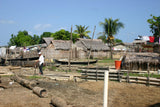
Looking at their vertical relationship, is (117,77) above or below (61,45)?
below

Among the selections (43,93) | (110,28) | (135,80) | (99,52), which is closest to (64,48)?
(99,52)

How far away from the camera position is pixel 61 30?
38.2 metres

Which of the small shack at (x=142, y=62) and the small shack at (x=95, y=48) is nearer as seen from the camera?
the small shack at (x=142, y=62)

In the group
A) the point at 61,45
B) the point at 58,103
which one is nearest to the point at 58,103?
the point at 58,103

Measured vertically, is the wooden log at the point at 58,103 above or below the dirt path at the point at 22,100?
above

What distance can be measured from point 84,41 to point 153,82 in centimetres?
2586

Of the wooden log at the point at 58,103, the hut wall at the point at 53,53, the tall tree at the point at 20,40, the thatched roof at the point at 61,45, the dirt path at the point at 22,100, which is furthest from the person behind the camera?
the tall tree at the point at 20,40

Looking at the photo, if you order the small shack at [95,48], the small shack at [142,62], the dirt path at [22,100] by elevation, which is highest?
the small shack at [95,48]

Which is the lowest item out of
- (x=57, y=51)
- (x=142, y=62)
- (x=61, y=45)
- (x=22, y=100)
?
(x=22, y=100)

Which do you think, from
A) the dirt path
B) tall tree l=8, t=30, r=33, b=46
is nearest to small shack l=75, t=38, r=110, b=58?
tall tree l=8, t=30, r=33, b=46

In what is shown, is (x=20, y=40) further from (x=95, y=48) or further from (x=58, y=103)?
(x=58, y=103)

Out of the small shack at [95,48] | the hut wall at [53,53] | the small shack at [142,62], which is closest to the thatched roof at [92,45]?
the small shack at [95,48]

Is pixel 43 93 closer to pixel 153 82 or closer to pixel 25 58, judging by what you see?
pixel 153 82

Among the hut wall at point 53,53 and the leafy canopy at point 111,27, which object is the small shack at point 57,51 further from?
the leafy canopy at point 111,27
